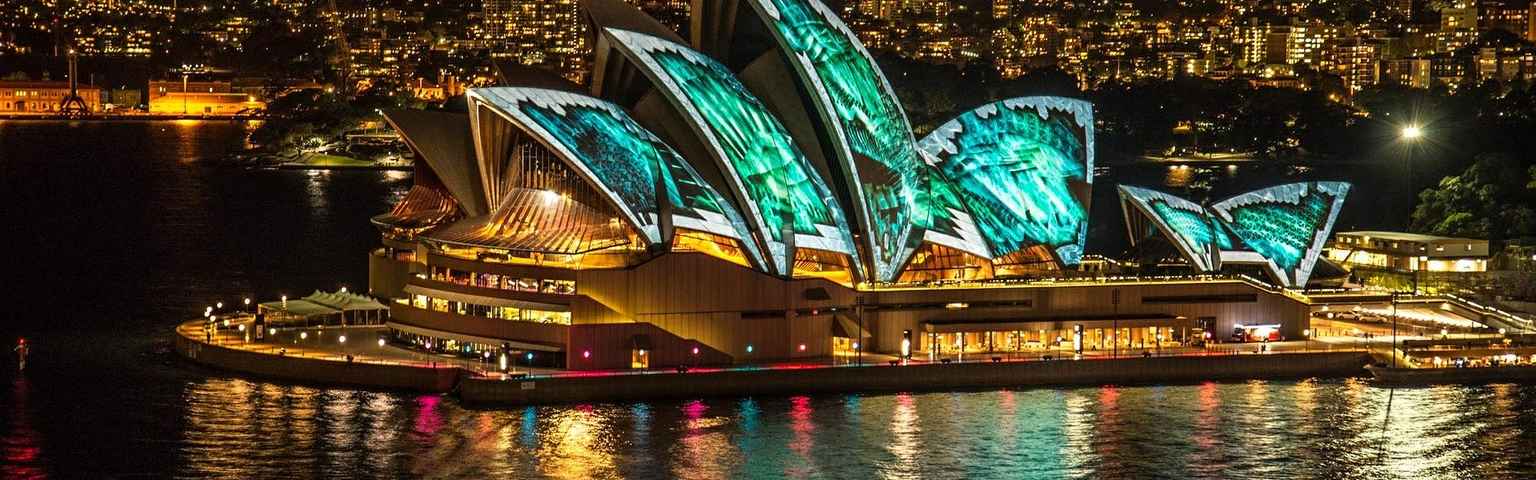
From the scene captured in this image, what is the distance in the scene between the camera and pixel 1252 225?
67625 millimetres

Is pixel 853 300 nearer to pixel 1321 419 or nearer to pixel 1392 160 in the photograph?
pixel 1321 419

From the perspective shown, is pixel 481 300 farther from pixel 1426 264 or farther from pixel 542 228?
pixel 1426 264

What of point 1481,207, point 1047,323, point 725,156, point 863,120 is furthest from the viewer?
point 1481,207

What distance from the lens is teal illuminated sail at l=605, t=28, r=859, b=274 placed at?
58.8 m

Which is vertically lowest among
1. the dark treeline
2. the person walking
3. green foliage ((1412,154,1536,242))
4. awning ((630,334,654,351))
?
the person walking

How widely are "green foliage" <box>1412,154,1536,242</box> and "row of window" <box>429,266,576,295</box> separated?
40991 mm

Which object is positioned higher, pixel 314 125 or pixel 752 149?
pixel 314 125

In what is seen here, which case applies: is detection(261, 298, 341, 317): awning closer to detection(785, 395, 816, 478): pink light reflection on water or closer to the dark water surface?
the dark water surface

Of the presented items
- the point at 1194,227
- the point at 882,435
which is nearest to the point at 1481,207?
the point at 1194,227

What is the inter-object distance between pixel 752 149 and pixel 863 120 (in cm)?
363

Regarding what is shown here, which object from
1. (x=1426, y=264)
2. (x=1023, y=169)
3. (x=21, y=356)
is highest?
(x=1023, y=169)

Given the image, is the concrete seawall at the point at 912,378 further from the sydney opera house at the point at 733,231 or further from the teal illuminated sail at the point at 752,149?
the teal illuminated sail at the point at 752,149

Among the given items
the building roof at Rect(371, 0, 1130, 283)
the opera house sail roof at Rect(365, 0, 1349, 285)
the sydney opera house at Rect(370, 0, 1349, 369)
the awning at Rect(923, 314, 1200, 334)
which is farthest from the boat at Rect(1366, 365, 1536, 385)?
the building roof at Rect(371, 0, 1130, 283)

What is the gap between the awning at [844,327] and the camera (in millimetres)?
58844
